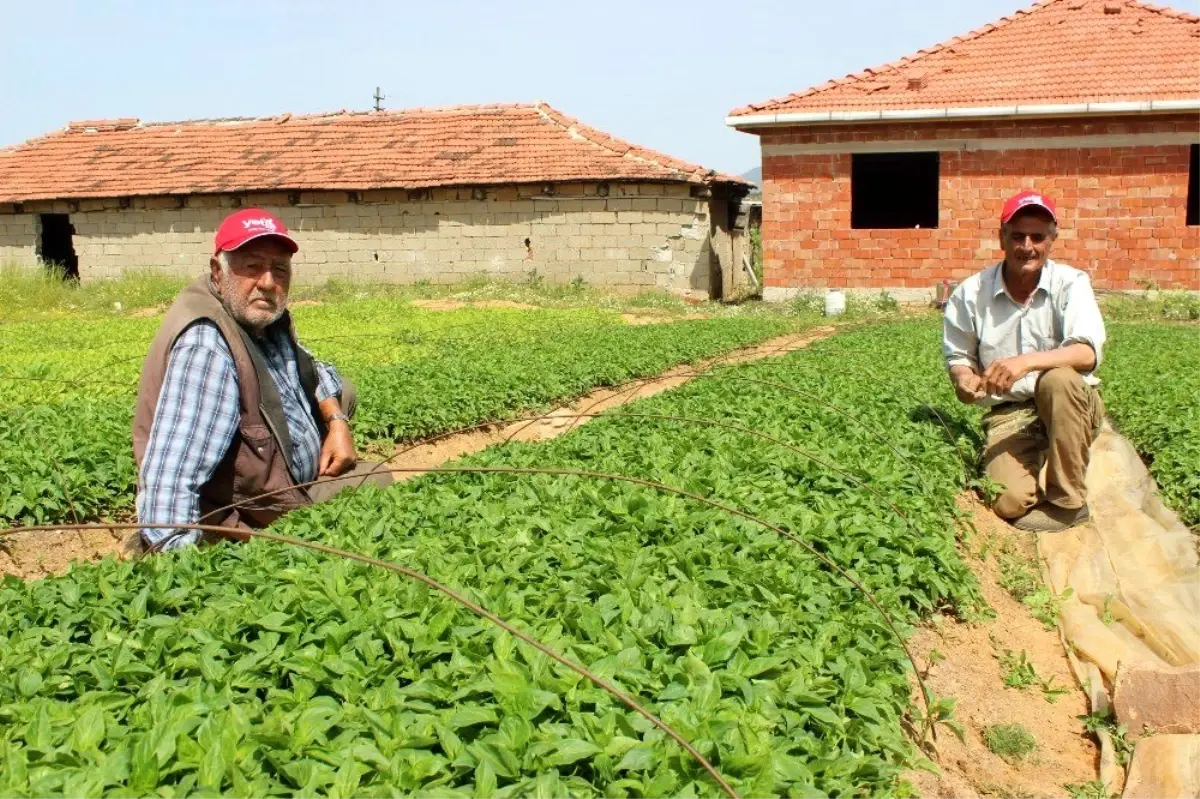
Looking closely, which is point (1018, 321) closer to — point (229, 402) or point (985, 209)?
point (229, 402)

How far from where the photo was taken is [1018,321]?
6.62 m

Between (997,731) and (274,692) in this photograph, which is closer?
(274,692)

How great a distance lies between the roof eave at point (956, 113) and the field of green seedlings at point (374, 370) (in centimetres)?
370

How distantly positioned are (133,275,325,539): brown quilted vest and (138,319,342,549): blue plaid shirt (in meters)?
0.06

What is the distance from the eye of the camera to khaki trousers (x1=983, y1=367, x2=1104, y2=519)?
6.23m

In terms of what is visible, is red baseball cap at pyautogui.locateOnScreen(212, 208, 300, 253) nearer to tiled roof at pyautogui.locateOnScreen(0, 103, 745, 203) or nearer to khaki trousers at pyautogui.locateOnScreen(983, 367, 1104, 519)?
khaki trousers at pyautogui.locateOnScreen(983, 367, 1104, 519)

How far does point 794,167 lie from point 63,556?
51.4 feet

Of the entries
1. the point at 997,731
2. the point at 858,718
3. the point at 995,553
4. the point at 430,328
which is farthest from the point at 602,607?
the point at 430,328

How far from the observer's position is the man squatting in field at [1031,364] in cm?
623

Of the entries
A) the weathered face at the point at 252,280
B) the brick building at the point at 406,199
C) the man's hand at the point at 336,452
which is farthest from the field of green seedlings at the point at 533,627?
the brick building at the point at 406,199

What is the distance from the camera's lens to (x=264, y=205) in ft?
80.0

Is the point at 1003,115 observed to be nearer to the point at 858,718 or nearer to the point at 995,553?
the point at 995,553

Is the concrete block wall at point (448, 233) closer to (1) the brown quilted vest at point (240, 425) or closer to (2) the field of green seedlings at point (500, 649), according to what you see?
(2) the field of green seedlings at point (500, 649)

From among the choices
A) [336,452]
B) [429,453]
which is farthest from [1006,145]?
[336,452]
